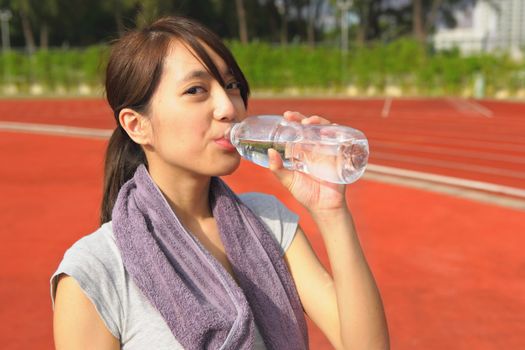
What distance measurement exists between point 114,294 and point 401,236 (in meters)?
4.30

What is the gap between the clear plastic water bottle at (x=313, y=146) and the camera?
1.58 metres

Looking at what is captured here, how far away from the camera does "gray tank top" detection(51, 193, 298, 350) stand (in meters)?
1.40

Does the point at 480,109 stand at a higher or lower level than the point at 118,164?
lower

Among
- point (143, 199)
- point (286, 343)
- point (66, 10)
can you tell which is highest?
point (66, 10)

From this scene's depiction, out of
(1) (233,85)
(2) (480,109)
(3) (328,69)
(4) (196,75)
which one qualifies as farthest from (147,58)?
(3) (328,69)

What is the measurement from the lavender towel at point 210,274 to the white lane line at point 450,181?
601 cm

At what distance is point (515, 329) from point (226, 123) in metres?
2.82

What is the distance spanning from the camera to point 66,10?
144 ft

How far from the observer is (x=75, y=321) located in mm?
1358

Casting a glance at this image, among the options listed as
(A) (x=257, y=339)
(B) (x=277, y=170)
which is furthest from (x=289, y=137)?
(A) (x=257, y=339)

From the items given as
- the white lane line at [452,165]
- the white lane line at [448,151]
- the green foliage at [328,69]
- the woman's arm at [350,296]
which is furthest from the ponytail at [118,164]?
the green foliage at [328,69]

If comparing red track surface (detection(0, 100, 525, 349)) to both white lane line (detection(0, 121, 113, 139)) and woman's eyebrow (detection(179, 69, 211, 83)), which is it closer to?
white lane line (detection(0, 121, 113, 139))

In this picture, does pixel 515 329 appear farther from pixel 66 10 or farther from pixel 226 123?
pixel 66 10

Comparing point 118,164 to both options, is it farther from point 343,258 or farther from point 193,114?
point 343,258
